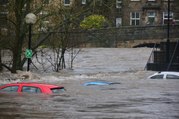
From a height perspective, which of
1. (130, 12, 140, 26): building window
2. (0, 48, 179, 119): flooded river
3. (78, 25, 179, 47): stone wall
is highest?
(130, 12, 140, 26): building window

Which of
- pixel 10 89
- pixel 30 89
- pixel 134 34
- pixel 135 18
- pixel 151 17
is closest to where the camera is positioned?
pixel 30 89

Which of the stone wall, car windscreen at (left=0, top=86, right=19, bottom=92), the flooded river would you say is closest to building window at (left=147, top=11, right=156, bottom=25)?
the stone wall

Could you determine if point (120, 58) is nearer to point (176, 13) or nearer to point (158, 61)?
point (158, 61)

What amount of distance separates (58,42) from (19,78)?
29.0ft

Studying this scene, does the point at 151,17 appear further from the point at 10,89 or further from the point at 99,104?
the point at 99,104

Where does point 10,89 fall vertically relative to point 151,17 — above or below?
below

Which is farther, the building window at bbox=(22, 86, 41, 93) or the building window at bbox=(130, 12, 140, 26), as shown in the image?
the building window at bbox=(130, 12, 140, 26)

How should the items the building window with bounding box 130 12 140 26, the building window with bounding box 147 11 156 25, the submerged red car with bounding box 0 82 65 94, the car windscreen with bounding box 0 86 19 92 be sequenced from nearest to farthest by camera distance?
the submerged red car with bounding box 0 82 65 94
the car windscreen with bounding box 0 86 19 92
the building window with bounding box 147 11 156 25
the building window with bounding box 130 12 140 26

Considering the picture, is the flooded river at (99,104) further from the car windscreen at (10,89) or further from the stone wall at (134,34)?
the stone wall at (134,34)

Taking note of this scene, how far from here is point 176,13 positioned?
88688 millimetres

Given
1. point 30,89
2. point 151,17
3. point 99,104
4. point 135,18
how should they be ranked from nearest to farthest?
1. point 99,104
2. point 30,89
3. point 151,17
4. point 135,18

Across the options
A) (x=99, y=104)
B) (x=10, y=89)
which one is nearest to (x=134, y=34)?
(x=10, y=89)

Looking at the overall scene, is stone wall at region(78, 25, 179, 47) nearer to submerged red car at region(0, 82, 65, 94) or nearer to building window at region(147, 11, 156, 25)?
building window at region(147, 11, 156, 25)

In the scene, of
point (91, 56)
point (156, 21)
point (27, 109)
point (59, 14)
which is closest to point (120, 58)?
point (91, 56)
